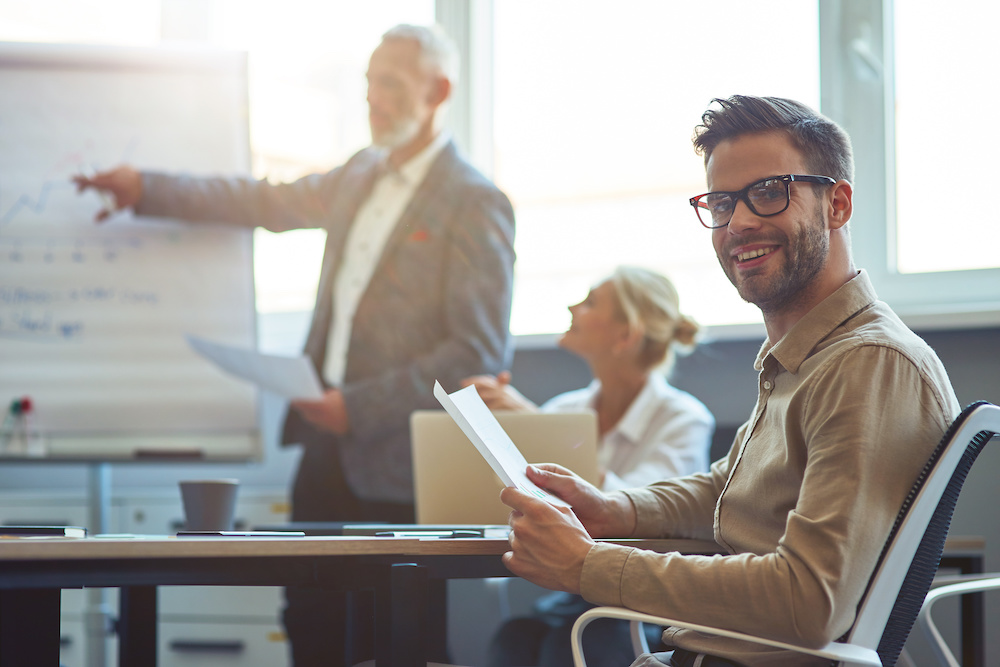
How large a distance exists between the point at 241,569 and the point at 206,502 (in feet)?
1.15

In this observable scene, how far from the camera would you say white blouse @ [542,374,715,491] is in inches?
85.4

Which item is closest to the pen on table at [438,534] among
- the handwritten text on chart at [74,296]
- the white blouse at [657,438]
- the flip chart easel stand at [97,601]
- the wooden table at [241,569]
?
the wooden table at [241,569]

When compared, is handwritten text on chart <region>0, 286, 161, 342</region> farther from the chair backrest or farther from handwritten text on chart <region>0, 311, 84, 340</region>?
the chair backrest

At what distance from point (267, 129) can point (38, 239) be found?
40.7 inches

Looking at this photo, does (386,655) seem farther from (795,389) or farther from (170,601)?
(170,601)

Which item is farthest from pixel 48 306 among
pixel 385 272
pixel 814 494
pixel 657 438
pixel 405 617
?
pixel 814 494

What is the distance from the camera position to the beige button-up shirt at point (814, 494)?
87cm

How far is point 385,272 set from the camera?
2609 millimetres

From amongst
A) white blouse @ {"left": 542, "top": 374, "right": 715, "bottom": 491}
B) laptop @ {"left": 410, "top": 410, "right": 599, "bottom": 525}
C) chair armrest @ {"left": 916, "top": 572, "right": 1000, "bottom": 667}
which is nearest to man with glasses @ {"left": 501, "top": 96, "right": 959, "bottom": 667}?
laptop @ {"left": 410, "top": 410, "right": 599, "bottom": 525}

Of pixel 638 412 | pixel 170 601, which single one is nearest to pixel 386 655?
pixel 638 412

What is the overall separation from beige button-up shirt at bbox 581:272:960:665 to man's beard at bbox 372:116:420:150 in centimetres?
177

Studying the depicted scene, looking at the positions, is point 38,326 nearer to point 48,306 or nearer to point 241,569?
point 48,306

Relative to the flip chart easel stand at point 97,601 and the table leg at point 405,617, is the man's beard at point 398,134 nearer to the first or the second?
the flip chart easel stand at point 97,601

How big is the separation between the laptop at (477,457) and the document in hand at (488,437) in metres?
0.27
